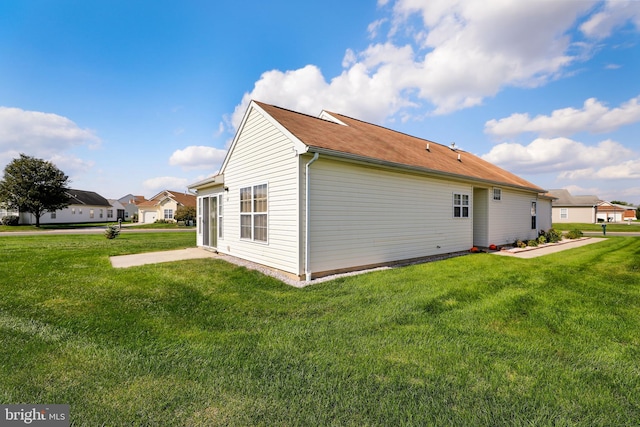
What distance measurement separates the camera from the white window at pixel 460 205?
1087 cm

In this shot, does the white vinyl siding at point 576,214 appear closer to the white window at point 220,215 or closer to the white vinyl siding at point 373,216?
the white vinyl siding at point 373,216

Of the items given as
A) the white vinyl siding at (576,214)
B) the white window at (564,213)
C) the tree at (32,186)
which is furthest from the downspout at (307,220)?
the white window at (564,213)

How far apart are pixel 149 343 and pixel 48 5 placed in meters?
12.7

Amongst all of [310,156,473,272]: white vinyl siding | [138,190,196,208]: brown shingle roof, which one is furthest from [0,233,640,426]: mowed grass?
A: [138,190,196,208]: brown shingle roof

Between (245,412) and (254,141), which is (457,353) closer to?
(245,412)

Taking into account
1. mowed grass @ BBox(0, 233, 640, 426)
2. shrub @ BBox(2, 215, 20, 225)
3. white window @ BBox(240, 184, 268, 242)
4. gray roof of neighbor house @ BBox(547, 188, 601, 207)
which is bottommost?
mowed grass @ BBox(0, 233, 640, 426)

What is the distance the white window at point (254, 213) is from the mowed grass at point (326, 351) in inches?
89.7

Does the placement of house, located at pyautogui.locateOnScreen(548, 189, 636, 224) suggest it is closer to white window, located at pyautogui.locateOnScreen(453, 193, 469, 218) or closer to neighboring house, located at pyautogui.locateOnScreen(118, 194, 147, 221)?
white window, located at pyautogui.locateOnScreen(453, 193, 469, 218)

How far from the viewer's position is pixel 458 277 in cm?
672

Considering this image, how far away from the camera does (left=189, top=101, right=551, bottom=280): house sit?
6750mm

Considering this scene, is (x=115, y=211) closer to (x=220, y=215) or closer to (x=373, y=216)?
(x=220, y=215)

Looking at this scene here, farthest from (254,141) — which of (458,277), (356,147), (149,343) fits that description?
(458,277)

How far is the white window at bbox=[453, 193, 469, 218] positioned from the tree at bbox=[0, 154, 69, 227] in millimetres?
41505

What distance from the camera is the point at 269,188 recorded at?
7711 mm
